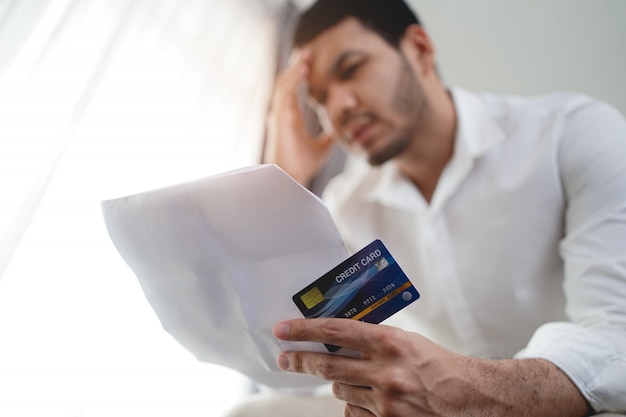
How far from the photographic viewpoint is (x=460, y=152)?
0.96 metres

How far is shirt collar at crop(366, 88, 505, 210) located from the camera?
0.94 meters

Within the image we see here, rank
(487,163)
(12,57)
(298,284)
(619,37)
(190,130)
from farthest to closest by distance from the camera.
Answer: (619,37), (190,130), (487,163), (12,57), (298,284)

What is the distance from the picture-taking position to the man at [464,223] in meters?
Answer: 0.40

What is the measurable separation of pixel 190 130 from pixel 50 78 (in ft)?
1.27

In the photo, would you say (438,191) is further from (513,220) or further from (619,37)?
(619,37)

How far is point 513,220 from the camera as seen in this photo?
857 mm

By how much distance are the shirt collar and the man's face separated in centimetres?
12

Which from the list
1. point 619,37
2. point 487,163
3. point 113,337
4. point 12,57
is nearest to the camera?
point 12,57

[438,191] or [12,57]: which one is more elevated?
[12,57]

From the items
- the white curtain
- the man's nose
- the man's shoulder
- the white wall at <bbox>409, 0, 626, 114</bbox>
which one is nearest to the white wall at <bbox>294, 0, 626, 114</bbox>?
the white wall at <bbox>409, 0, 626, 114</bbox>

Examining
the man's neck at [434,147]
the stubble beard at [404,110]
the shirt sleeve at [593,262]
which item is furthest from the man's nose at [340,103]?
the shirt sleeve at [593,262]

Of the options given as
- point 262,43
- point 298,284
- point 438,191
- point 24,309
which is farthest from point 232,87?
point 298,284

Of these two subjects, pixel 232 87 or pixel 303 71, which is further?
pixel 232 87

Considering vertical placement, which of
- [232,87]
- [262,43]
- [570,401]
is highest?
[262,43]
